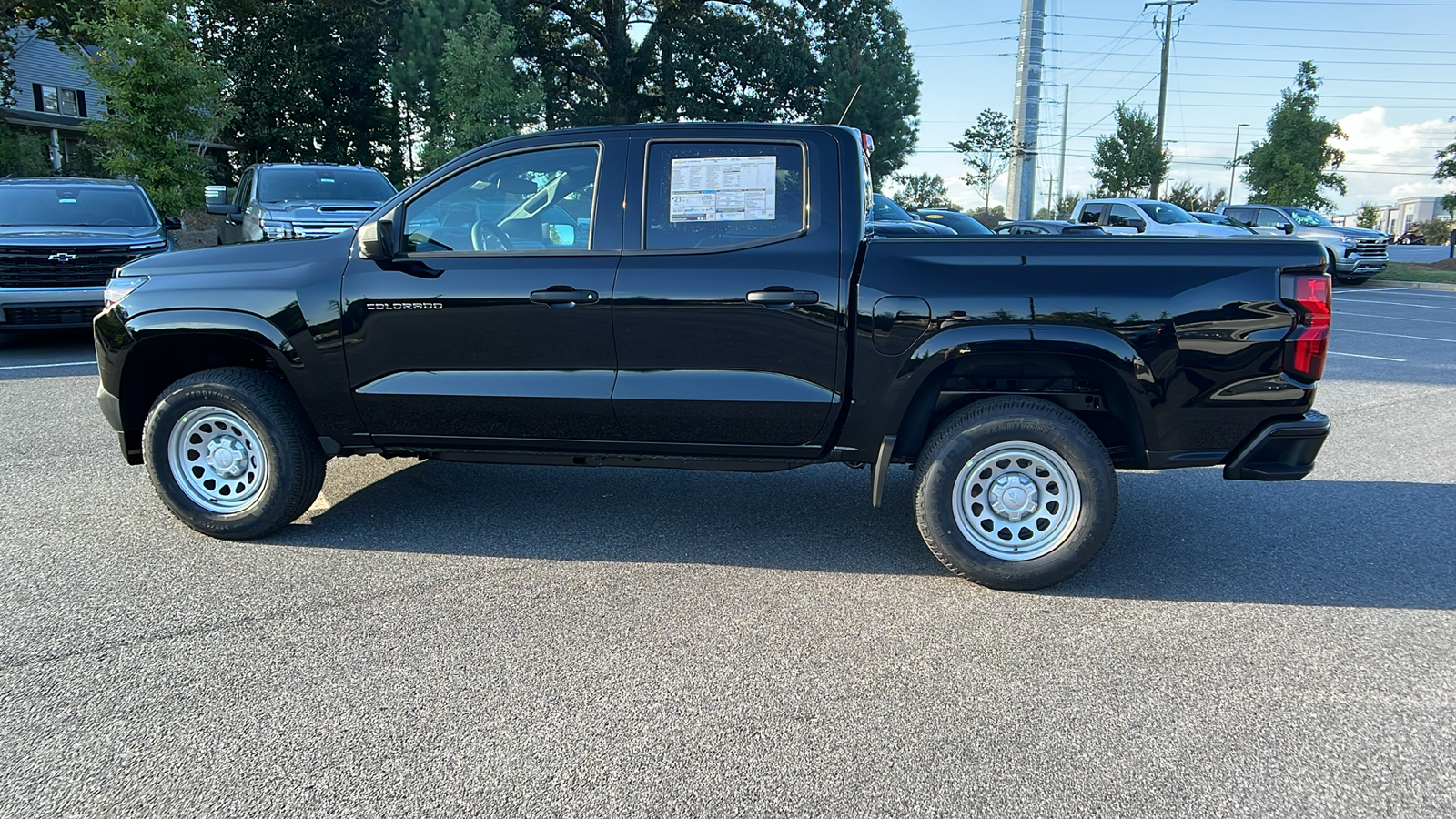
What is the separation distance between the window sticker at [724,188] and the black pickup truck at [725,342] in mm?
11

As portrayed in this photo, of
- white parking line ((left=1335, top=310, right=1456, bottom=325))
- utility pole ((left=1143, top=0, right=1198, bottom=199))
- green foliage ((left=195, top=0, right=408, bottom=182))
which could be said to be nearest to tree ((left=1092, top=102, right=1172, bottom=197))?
utility pole ((left=1143, top=0, right=1198, bottom=199))

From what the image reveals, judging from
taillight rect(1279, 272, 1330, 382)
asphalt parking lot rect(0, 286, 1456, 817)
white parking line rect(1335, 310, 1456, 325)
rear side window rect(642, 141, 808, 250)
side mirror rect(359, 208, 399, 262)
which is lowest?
asphalt parking lot rect(0, 286, 1456, 817)

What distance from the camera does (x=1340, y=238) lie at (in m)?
22.5

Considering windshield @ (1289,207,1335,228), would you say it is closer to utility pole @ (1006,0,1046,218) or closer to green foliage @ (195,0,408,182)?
utility pole @ (1006,0,1046,218)

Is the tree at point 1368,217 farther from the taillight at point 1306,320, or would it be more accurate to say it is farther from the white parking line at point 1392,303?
the taillight at point 1306,320

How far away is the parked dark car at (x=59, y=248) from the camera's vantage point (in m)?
9.34

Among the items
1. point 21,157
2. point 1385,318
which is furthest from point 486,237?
point 21,157

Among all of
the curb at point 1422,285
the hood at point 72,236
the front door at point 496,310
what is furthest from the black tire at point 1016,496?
the curb at point 1422,285

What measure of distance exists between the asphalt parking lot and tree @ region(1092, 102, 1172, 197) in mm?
31880

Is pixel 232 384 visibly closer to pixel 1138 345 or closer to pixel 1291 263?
pixel 1138 345

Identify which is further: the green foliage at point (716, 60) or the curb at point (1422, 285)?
the green foliage at point (716, 60)

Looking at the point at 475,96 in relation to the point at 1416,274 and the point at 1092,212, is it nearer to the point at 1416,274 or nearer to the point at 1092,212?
the point at 1092,212

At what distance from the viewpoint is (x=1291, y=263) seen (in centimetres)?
371

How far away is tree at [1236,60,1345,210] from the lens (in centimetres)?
3070
